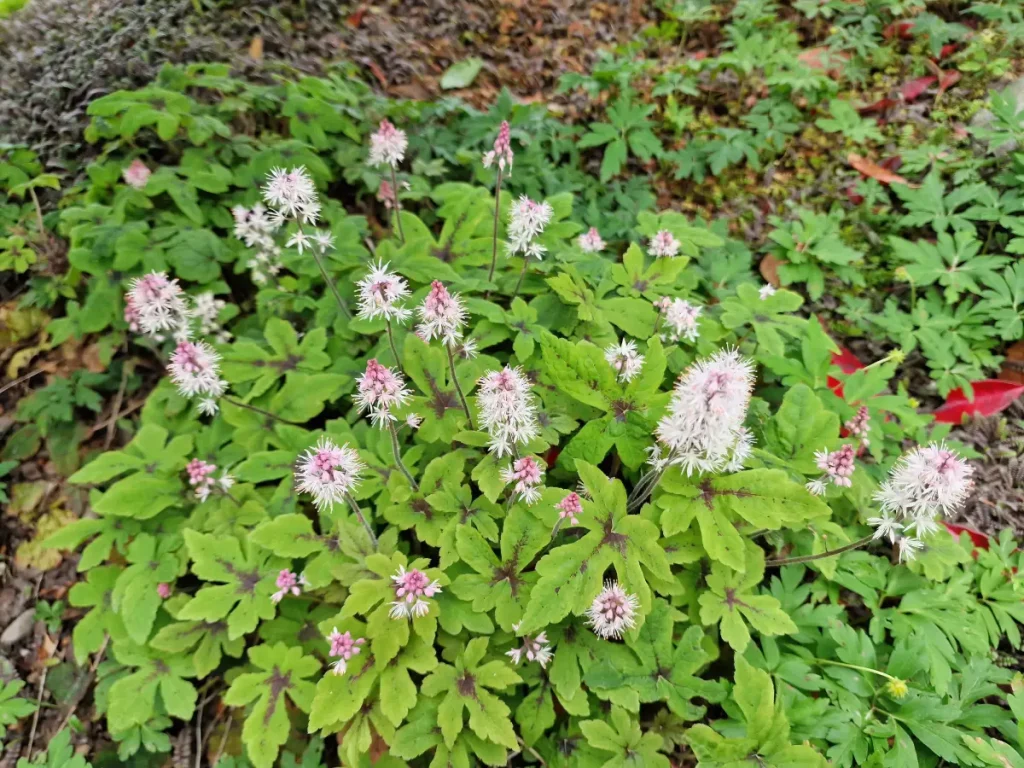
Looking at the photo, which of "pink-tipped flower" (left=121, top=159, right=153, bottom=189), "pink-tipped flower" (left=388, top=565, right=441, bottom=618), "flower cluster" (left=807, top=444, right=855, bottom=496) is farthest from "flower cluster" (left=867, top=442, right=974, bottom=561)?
"pink-tipped flower" (left=121, top=159, right=153, bottom=189)

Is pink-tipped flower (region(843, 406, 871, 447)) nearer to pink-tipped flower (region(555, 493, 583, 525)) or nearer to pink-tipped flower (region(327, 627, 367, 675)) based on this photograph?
pink-tipped flower (region(555, 493, 583, 525))

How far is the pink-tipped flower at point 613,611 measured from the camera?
2.12m

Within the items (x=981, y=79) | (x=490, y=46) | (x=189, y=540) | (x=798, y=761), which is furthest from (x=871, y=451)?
(x=490, y=46)

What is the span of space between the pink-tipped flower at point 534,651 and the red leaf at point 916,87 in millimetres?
4798

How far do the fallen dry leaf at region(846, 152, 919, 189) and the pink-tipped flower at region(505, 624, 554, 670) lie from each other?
12.3 feet

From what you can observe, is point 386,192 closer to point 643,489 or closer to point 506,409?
point 506,409

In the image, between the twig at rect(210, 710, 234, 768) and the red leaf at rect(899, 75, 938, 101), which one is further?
the red leaf at rect(899, 75, 938, 101)

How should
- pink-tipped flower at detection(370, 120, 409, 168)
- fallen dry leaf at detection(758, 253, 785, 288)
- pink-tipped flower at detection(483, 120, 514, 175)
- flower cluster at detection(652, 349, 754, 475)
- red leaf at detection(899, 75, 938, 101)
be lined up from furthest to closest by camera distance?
1. red leaf at detection(899, 75, 938, 101)
2. fallen dry leaf at detection(758, 253, 785, 288)
3. pink-tipped flower at detection(370, 120, 409, 168)
4. pink-tipped flower at detection(483, 120, 514, 175)
5. flower cluster at detection(652, 349, 754, 475)

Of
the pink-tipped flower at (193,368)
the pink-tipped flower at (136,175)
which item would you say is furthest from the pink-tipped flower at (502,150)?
the pink-tipped flower at (136,175)

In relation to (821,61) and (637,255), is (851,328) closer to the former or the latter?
(637,255)

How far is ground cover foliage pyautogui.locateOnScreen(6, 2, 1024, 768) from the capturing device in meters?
2.18

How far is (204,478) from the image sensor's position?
2715mm

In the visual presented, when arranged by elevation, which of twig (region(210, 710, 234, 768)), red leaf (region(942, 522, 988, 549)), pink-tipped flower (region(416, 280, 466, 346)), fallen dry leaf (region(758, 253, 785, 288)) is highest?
pink-tipped flower (region(416, 280, 466, 346))

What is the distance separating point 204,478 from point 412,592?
4.19 feet
